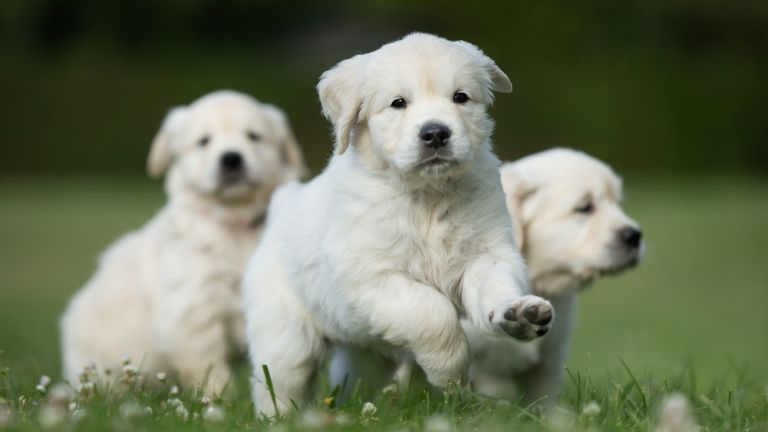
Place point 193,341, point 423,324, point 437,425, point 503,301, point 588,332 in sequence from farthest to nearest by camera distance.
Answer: point 588,332
point 193,341
point 423,324
point 503,301
point 437,425

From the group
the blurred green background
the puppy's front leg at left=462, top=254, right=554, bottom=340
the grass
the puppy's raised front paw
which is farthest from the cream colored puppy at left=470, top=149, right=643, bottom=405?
the blurred green background

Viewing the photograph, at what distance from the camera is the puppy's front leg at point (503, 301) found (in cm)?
320

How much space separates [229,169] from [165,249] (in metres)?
0.58

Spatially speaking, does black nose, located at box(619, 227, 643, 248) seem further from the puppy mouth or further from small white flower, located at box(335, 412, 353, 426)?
small white flower, located at box(335, 412, 353, 426)

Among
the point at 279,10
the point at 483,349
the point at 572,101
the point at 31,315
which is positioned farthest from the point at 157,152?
the point at 279,10

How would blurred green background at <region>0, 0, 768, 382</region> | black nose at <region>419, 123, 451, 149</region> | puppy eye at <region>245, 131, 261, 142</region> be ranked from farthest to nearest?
1. blurred green background at <region>0, 0, 768, 382</region>
2. puppy eye at <region>245, 131, 261, 142</region>
3. black nose at <region>419, 123, 451, 149</region>

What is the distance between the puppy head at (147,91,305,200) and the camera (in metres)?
5.96

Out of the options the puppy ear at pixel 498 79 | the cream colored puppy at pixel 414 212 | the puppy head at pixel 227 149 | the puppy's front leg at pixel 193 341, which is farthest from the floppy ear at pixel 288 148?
the puppy ear at pixel 498 79

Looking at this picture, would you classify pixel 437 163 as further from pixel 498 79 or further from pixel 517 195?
pixel 517 195

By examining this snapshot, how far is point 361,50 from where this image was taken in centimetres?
2625

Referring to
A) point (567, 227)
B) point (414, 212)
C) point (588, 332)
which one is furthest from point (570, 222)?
point (588, 332)

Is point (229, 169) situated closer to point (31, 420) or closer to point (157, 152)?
point (157, 152)

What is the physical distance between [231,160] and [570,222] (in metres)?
1.90

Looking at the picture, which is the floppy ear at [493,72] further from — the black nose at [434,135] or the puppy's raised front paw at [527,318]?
the puppy's raised front paw at [527,318]
